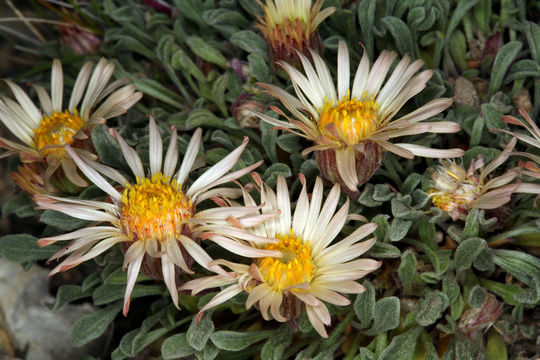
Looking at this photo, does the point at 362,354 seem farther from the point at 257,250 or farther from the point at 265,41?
the point at 265,41

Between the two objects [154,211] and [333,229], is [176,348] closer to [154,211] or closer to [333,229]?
[154,211]

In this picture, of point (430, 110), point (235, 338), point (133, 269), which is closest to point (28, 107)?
point (133, 269)

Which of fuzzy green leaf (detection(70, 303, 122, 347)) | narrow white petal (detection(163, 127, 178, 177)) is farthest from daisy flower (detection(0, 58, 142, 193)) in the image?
fuzzy green leaf (detection(70, 303, 122, 347))

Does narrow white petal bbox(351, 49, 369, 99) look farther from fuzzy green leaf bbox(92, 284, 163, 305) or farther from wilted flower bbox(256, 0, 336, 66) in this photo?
fuzzy green leaf bbox(92, 284, 163, 305)

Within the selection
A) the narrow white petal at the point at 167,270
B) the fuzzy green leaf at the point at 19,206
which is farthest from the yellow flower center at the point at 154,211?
the fuzzy green leaf at the point at 19,206

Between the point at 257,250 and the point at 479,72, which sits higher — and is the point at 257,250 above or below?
below

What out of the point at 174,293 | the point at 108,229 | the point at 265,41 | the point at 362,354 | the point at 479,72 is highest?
the point at 265,41

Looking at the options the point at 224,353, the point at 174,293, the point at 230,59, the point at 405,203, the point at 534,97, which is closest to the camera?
the point at 174,293

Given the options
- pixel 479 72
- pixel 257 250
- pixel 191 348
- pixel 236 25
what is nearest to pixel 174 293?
pixel 257 250
